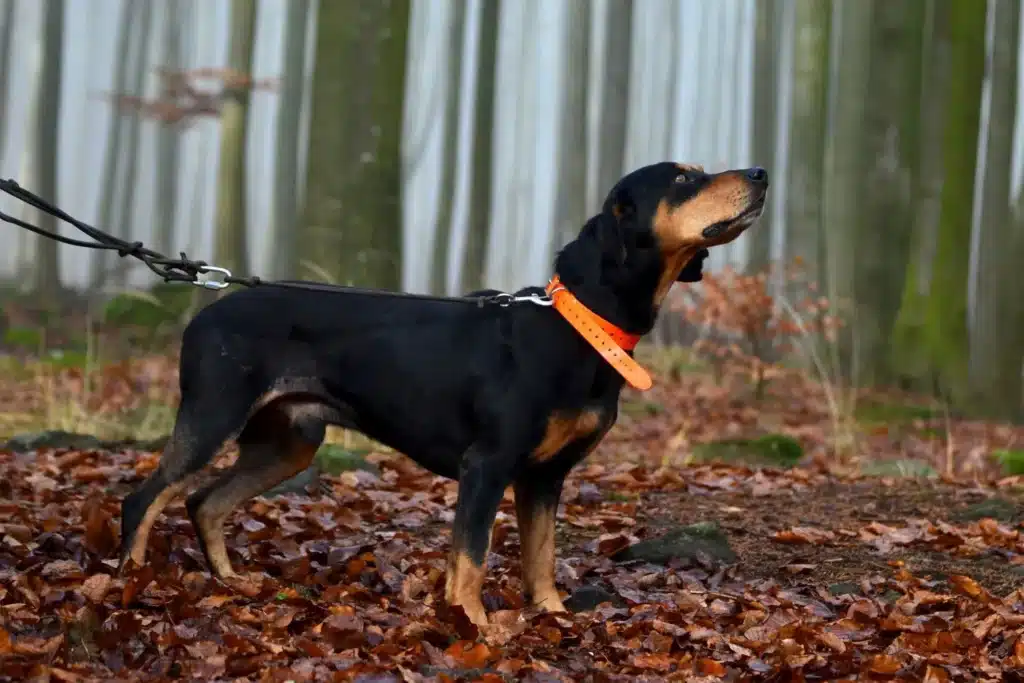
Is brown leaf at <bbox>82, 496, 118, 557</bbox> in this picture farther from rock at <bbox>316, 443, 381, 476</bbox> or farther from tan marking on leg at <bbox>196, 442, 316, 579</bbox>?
rock at <bbox>316, 443, 381, 476</bbox>

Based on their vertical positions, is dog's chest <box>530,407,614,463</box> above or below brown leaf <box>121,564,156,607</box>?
above

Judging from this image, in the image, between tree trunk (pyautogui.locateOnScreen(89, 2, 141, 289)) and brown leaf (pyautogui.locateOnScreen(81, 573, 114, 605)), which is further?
tree trunk (pyautogui.locateOnScreen(89, 2, 141, 289))

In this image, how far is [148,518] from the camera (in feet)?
17.3

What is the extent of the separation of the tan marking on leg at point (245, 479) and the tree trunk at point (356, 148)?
4203 millimetres

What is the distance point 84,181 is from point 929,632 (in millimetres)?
44057

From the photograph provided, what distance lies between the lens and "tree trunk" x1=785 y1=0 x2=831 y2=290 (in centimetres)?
1827

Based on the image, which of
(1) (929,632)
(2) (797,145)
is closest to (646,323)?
(1) (929,632)

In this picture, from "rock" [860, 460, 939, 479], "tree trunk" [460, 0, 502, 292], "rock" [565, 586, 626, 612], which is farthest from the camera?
"tree trunk" [460, 0, 502, 292]

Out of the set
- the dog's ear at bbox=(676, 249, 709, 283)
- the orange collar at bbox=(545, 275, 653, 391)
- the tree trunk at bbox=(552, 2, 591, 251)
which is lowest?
the orange collar at bbox=(545, 275, 653, 391)

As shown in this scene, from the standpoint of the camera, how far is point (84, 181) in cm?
4475

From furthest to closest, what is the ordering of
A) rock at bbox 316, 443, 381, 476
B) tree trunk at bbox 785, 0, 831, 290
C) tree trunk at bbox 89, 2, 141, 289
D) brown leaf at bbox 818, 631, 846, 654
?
tree trunk at bbox 89, 2, 141, 289, tree trunk at bbox 785, 0, 831, 290, rock at bbox 316, 443, 381, 476, brown leaf at bbox 818, 631, 846, 654

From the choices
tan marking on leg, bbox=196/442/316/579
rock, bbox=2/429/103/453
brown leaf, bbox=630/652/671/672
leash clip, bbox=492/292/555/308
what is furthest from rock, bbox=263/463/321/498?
brown leaf, bbox=630/652/671/672

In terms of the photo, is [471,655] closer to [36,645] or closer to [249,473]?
[36,645]

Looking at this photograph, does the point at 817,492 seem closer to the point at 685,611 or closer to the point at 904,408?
the point at 685,611
